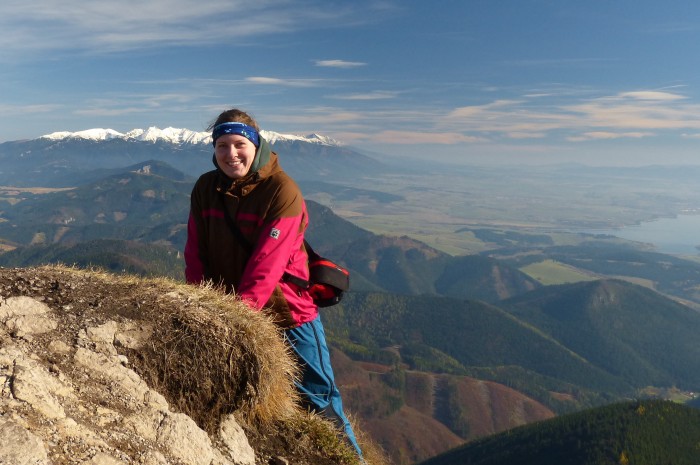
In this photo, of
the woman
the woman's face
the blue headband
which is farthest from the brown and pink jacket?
the blue headband

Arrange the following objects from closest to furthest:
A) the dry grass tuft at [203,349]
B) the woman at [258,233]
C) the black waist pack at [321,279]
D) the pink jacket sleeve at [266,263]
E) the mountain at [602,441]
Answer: the dry grass tuft at [203,349], the pink jacket sleeve at [266,263], the woman at [258,233], the black waist pack at [321,279], the mountain at [602,441]

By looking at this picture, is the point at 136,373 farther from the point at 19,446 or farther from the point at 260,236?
the point at 260,236

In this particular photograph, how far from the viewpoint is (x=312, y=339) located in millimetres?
8430

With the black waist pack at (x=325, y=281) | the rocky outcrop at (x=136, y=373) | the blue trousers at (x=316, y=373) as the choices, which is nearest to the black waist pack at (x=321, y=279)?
A: the black waist pack at (x=325, y=281)

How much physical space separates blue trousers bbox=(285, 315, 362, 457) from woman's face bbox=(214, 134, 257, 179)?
291 cm

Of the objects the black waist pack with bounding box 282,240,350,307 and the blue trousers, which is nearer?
the black waist pack with bounding box 282,240,350,307

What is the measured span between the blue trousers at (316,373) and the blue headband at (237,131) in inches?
132

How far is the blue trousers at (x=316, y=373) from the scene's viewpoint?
329 inches

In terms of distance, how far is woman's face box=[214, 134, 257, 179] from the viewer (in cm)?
787

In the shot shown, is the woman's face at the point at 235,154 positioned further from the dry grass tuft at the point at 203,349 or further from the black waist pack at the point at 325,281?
the dry grass tuft at the point at 203,349

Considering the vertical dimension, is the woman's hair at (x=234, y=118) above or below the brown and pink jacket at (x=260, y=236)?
above

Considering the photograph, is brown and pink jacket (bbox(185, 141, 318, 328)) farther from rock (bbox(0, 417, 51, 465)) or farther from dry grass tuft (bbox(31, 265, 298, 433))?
rock (bbox(0, 417, 51, 465))

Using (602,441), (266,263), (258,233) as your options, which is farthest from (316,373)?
(602,441)

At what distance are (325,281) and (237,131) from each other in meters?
2.94
